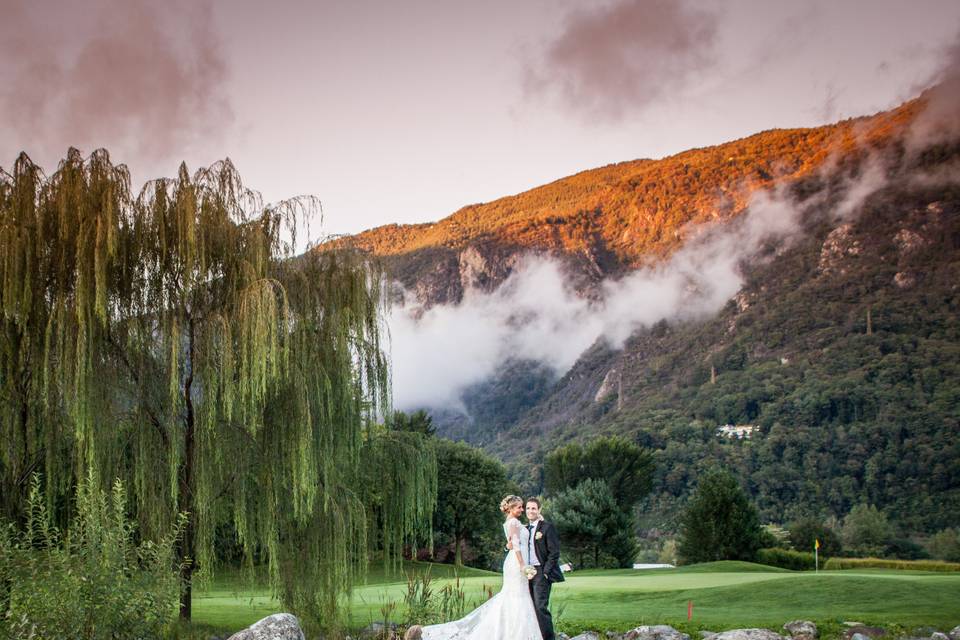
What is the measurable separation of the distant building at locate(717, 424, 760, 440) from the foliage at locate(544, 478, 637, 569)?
48036mm

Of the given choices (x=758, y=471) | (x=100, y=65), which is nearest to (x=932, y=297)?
(x=758, y=471)

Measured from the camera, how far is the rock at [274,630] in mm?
10094

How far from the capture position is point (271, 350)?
11984 millimetres

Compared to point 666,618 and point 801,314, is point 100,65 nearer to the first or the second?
point 666,618

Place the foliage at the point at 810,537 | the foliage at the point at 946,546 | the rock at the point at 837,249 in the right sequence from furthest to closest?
1. the rock at the point at 837,249
2. the foliage at the point at 946,546
3. the foliage at the point at 810,537

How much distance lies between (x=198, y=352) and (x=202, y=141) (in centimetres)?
2089

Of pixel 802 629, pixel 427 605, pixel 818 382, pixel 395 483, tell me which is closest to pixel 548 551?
pixel 427 605

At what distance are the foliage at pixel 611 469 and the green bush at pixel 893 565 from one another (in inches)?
693

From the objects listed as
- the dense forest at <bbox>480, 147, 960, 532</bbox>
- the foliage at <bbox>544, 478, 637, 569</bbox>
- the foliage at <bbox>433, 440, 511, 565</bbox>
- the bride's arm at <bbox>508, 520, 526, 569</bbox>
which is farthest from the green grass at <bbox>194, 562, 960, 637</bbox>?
the dense forest at <bbox>480, 147, 960, 532</bbox>

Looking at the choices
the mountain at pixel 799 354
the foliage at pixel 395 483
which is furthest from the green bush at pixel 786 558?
the foliage at pixel 395 483

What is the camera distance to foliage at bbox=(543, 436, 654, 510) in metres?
63.1

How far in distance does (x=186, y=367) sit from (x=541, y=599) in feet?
20.6

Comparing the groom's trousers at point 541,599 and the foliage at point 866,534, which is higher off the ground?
the groom's trousers at point 541,599

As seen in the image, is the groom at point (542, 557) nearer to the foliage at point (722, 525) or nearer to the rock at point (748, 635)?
the rock at point (748, 635)
